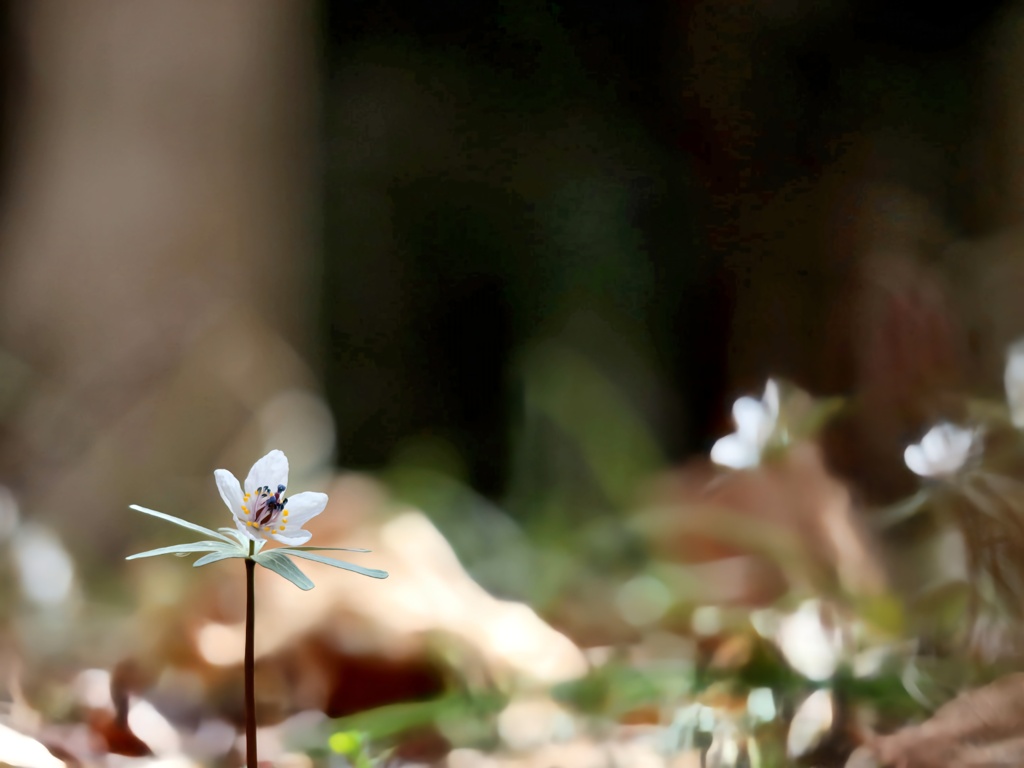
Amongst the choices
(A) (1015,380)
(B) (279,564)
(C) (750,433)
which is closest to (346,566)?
(B) (279,564)

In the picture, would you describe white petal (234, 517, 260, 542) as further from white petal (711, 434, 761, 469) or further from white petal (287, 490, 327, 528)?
white petal (711, 434, 761, 469)

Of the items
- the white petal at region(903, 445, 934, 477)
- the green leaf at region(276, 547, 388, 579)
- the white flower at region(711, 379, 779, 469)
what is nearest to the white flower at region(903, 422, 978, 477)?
the white petal at region(903, 445, 934, 477)

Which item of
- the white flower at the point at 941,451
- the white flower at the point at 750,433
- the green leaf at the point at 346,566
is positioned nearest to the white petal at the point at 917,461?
the white flower at the point at 941,451

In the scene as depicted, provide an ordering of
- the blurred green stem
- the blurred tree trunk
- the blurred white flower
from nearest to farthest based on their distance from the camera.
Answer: the blurred green stem, the blurred white flower, the blurred tree trunk

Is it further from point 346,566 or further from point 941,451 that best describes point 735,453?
point 346,566

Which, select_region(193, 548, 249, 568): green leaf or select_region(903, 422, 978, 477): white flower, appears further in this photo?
select_region(903, 422, 978, 477): white flower

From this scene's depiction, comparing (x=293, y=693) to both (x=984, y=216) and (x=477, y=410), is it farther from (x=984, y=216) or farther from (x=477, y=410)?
(x=984, y=216)

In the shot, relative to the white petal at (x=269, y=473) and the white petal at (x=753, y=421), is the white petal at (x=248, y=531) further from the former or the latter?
the white petal at (x=753, y=421)
